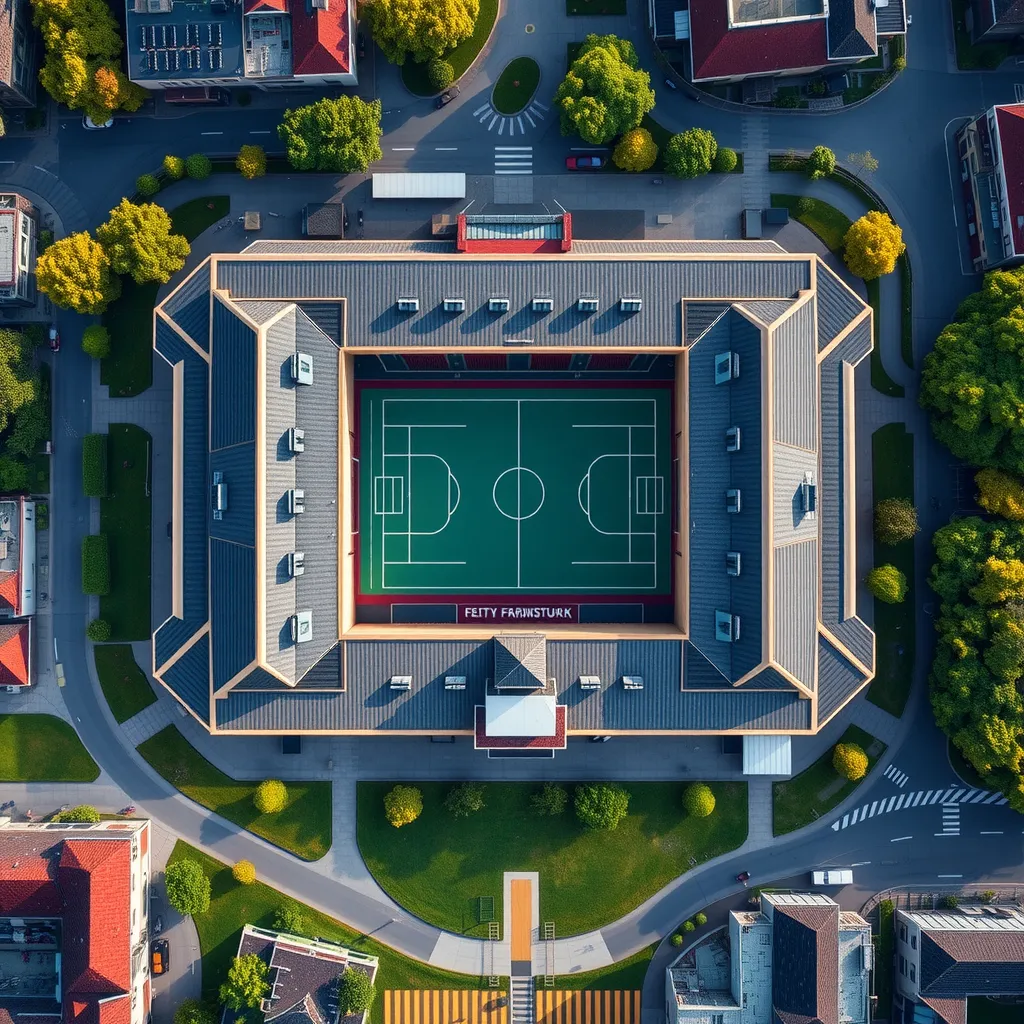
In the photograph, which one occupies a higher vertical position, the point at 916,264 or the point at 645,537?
the point at 916,264

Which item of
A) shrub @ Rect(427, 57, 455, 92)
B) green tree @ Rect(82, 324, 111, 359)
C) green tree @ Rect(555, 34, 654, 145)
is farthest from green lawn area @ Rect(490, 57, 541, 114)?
green tree @ Rect(82, 324, 111, 359)

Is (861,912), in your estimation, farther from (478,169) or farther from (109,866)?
(478,169)

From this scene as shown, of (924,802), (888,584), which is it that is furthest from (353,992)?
(888,584)

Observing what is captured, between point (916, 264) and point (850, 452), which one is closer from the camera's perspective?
point (850, 452)

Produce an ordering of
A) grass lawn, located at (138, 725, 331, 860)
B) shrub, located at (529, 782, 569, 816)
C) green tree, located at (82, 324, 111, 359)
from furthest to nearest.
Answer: grass lawn, located at (138, 725, 331, 860)
green tree, located at (82, 324, 111, 359)
shrub, located at (529, 782, 569, 816)

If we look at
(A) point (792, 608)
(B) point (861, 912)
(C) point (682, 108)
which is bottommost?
(B) point (861, 912)

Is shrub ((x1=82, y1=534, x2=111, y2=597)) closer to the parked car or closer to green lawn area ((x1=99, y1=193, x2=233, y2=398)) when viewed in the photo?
green lawn area ((x1=99, y1=193, x2=233, y2=398))

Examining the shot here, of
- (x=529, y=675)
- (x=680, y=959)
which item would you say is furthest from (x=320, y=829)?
(x=680, y=959)
